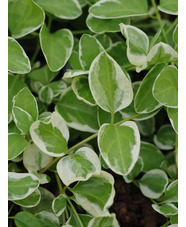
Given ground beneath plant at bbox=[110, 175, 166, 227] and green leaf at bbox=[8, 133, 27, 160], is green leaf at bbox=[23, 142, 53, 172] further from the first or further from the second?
ground beneath plant at bbox=[110, 175, 166, 227]

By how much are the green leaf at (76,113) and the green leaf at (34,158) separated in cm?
9

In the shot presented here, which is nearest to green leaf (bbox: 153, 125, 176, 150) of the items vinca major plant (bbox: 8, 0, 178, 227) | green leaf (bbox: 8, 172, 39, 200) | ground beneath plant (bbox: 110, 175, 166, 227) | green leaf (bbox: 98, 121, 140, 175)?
vinca major plant (bbox: 8, 0, 178, 227)

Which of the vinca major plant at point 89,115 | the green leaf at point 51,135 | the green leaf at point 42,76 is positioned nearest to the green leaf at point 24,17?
the vinca major plant at point 89,115

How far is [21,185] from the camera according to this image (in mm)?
606

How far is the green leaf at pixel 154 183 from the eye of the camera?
71cm

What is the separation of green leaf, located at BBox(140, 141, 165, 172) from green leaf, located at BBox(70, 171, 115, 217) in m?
0.17

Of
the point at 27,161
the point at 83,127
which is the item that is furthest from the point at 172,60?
the point at 27,161

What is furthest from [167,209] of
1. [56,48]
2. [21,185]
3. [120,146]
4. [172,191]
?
[56,48]

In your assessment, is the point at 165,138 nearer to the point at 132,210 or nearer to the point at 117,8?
the point at 132,210

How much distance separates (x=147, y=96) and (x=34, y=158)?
0.82ft

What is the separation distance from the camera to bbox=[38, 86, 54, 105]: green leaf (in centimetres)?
74

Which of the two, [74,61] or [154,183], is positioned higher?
[74,61]

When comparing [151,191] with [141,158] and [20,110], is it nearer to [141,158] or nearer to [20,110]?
[141,158]

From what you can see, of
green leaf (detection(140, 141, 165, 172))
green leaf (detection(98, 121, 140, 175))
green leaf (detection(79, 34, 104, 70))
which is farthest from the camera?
green leaf (detection(140, 141, 165, 172))
